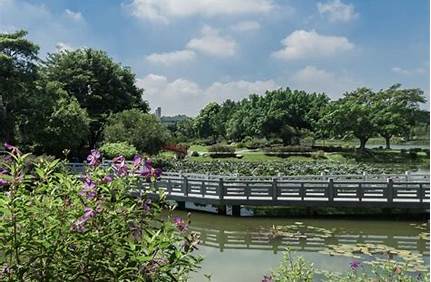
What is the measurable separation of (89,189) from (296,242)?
10.2 metres

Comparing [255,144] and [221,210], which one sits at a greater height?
[255,144]

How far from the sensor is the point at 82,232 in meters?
2.60

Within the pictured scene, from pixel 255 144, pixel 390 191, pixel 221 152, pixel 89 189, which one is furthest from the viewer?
pixel 255 144

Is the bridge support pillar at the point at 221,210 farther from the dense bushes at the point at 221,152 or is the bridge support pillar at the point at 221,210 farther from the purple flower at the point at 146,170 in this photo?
the dense bushes at the point at 221,152

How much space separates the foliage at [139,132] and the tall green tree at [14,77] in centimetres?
546

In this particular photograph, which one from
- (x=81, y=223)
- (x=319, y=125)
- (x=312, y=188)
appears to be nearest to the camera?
(x=81, y=223)

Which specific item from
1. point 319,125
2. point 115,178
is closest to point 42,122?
point 115,178

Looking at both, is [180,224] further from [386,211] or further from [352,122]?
[352,122]

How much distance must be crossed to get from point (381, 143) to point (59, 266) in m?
61.5

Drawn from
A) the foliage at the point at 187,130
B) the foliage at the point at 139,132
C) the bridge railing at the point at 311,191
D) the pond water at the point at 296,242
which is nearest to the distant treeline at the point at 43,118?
the foliage at the point at 139,132

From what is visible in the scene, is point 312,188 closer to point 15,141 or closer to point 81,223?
point 81,223

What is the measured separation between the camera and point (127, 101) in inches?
1578

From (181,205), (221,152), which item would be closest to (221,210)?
(181,205)

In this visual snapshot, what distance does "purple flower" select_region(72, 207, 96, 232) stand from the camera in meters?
2.54
